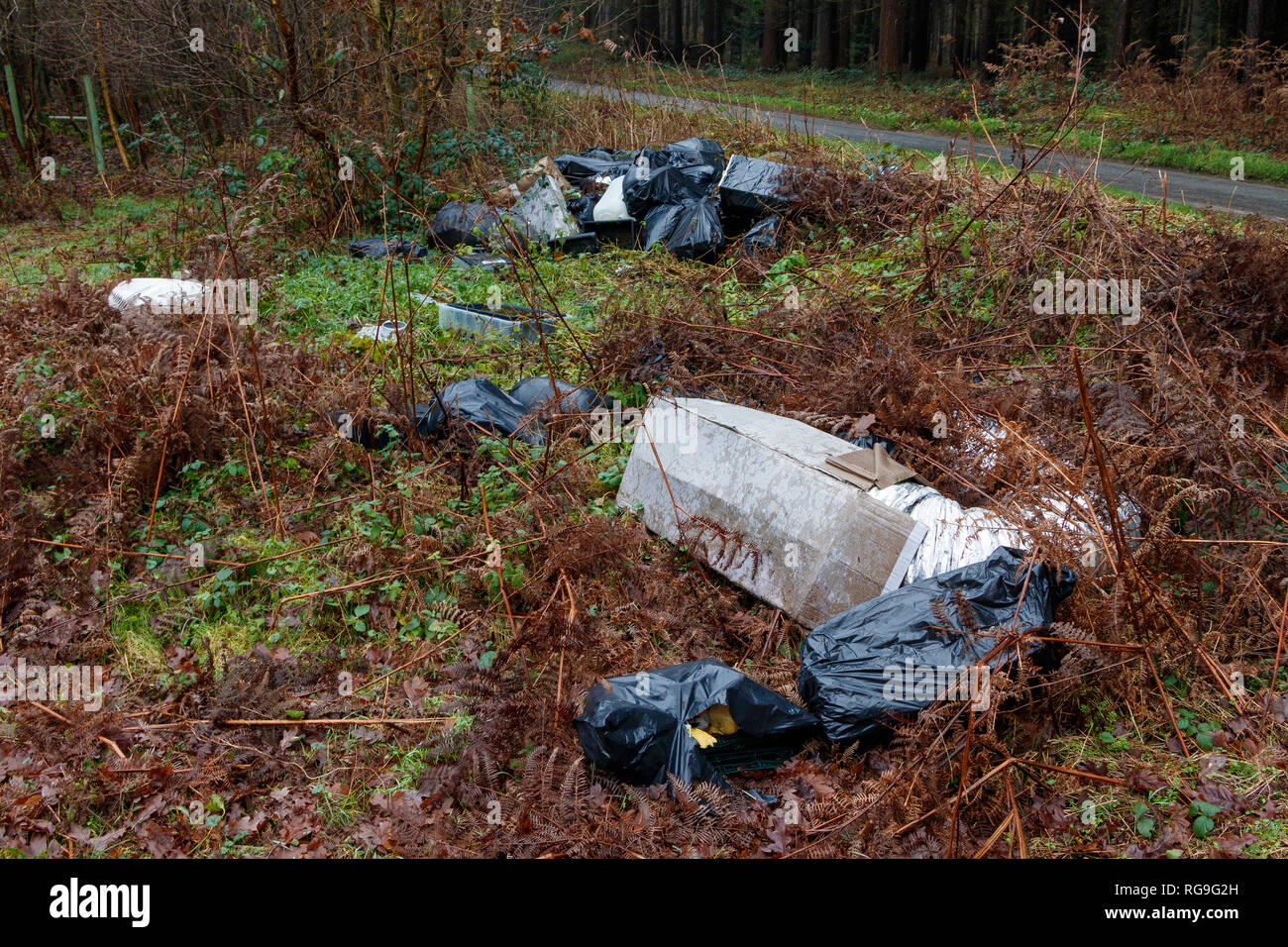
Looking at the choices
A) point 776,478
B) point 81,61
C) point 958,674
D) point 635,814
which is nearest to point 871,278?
point 776,478

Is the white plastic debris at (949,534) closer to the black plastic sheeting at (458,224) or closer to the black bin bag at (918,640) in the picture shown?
the black bin bag at (918,640)

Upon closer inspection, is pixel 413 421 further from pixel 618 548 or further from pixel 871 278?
pixel 871 278

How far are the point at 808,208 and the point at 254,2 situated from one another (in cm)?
575

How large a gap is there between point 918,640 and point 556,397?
93.5 inches

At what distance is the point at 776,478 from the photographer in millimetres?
3664

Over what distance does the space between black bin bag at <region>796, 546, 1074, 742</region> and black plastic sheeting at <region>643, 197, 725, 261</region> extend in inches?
193

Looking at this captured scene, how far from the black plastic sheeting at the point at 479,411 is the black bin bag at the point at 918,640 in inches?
84.7

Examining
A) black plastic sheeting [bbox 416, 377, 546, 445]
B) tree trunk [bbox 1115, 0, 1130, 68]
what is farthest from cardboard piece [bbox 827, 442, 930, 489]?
tree trunk [bbox 1115, 0, 1130, 68]

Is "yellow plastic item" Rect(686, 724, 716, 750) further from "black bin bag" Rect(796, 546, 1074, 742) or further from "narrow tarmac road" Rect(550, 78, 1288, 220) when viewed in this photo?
"narrow tarmac road" Rect(550, 78, 1288, 220)

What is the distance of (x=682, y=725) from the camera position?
2.74 metres

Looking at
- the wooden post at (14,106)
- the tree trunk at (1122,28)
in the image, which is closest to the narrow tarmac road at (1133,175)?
the tree trunk at (1122,28)

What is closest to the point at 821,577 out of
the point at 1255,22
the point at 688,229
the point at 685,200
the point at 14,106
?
the point at 688,229

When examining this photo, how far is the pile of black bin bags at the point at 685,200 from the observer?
7.45 metres

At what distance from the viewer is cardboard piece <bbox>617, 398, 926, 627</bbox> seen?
3.35 m
